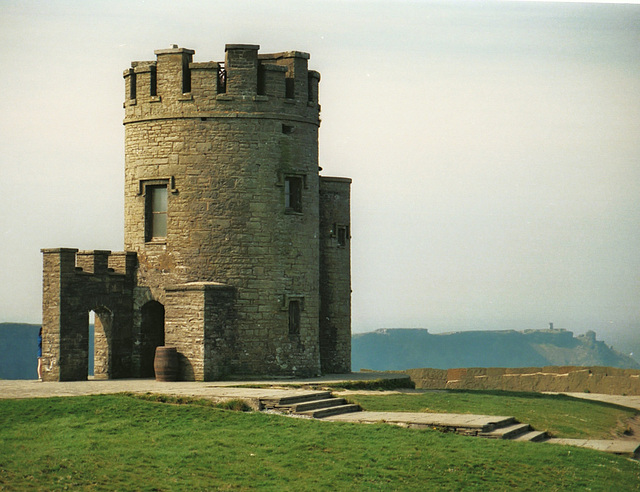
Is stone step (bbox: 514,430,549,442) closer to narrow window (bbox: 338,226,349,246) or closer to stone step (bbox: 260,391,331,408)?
stone step (bbox: 260,391,331,408)

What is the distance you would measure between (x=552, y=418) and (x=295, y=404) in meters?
6.56

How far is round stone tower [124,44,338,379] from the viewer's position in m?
28.8

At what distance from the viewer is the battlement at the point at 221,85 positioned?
29312 millimetres

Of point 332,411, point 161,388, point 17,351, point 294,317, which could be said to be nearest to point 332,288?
point 294,317

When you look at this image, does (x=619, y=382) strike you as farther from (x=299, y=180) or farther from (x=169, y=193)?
(x=169, y=193)

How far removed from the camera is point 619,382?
116 ft

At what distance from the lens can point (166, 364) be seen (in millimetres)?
27484

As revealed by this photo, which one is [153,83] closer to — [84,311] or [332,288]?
[84,311]

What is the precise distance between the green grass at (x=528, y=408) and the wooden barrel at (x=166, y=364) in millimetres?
5606

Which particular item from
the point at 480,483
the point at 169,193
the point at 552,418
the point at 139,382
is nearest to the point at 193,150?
the point at 169,193

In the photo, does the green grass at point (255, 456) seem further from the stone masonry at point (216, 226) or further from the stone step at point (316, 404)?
the stone masonry at point (216, 226)

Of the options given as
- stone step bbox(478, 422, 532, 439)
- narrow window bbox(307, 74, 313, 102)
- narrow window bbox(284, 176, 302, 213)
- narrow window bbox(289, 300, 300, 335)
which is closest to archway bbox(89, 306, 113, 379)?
narrow window bbox(289, 300, 300, 335)

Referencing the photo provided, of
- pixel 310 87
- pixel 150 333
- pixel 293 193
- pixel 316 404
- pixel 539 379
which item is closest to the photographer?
pixel 316 404

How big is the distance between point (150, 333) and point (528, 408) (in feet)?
A: 37.7
